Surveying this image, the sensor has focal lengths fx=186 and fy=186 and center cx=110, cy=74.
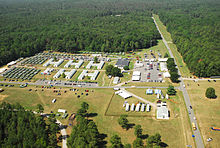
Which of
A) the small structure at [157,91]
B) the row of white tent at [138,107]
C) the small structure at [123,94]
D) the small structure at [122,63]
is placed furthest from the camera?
the small structure at [122,63]

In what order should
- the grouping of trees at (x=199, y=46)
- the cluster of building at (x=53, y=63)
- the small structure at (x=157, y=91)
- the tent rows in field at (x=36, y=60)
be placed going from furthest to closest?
the tent rows in field at (x=36, y=60) → the cluster of building at (x=53, y=63) → the grouping of trees at (x=199, y=46) → the small structure at (x=157, y=91)

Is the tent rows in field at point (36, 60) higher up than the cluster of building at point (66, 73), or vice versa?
the tent rows in field at point (36, 60)

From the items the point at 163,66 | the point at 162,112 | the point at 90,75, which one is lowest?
the point at 162,112

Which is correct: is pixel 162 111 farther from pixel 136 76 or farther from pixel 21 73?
pixel 21 73

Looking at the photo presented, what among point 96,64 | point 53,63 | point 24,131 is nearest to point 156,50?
point 96,64

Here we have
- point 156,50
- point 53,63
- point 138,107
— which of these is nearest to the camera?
point 138,107

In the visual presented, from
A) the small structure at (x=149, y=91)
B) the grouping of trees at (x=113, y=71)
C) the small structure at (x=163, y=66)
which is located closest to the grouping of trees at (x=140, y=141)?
the small structure at (x=149, y=91)

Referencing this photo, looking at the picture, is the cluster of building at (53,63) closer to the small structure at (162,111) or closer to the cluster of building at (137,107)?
the cluster of building at (137,107)

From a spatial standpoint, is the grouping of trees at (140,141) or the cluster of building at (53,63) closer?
the grouping of trees at (140,141)
